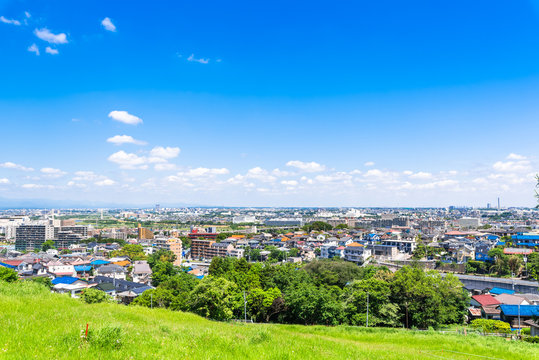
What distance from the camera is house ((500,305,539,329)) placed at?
25.4 meters

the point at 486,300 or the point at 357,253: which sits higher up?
the point at 486,300

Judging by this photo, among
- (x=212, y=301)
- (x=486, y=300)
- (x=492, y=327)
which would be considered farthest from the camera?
(x=486, y=300)

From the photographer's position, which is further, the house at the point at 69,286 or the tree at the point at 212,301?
the house at the point at 69,286

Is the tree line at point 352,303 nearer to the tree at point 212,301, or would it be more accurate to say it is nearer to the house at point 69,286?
the tree at point 212,301

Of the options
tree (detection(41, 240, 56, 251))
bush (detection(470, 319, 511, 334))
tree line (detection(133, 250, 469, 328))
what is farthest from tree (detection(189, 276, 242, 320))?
tree (detection(41, 240, 56, 251))

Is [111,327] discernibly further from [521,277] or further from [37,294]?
[521,277]

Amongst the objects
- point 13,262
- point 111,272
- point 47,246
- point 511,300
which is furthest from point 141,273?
point 511,300

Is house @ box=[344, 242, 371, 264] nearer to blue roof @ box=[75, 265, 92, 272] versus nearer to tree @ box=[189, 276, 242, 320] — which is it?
tree @ box=[189, 276, 242, 320]

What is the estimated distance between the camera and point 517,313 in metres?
25.7

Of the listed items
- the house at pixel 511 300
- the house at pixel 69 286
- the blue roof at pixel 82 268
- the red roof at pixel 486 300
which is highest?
the house at pixel 511 300

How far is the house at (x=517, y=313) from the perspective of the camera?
25.4 m

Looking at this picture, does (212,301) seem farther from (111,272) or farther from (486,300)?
(111,272)

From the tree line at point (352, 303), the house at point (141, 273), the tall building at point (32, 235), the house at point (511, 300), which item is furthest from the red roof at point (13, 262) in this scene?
the house at point (511, 300)

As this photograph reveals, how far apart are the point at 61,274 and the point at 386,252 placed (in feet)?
162
